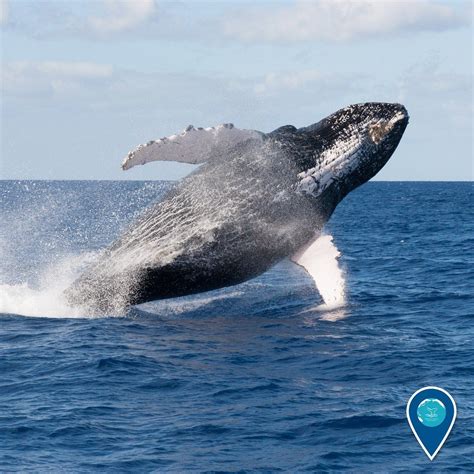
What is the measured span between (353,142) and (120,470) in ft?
28.8

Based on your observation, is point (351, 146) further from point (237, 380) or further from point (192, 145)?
point (237, 380)

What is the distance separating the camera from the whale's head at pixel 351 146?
16.9 metres

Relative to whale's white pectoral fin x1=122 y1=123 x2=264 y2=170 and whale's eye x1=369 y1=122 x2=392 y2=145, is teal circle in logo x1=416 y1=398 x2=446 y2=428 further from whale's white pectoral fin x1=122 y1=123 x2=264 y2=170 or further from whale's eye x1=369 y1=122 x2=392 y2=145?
whale's white pectoral fin x1=122 y1=123 x2=264 y2=170

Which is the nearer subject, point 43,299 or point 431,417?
point 431,417

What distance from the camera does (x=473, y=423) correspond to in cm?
1200

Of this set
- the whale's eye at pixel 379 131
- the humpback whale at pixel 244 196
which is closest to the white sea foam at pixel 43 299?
the humpback whale at pixel 244 196

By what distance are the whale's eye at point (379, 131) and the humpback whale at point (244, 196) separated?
0.02 metres

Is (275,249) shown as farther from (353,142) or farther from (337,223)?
(337,223)

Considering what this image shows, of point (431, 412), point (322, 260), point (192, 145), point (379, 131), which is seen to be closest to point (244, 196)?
point (192, 145)

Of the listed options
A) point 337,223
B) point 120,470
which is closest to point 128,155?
point 120,470

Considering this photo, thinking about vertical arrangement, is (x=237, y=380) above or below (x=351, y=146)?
below

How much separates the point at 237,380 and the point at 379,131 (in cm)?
584

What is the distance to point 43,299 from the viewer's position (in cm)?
1984

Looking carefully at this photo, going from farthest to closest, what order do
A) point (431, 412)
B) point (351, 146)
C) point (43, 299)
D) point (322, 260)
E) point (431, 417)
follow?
point (43, 299), point (322, 260), point (351, 146), point (431, 412), point (431, 417)
